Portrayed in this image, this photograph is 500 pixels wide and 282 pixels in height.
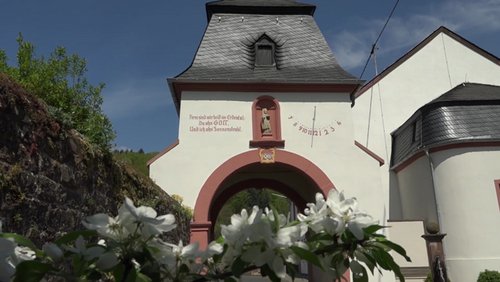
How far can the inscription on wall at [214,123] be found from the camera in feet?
41.4

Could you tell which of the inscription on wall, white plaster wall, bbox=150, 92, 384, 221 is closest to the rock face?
white plaster wall, bbox=150, 92, 384, 221

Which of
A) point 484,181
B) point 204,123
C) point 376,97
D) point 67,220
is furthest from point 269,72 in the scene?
point 67,220

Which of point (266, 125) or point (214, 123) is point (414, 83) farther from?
point (214, 123)

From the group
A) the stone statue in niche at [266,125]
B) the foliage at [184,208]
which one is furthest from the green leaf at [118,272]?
the stone statue in niche at [266,125]

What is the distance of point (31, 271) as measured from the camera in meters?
1.10

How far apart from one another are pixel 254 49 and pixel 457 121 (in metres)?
5.95

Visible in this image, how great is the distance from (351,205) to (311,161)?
1138 centimetres

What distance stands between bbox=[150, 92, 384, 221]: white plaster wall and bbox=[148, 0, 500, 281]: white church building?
0.03 m

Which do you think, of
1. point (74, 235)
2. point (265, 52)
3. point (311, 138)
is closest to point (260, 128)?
point (311, 138)

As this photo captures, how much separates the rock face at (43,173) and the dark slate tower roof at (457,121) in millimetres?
10138

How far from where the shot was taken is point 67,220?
4.41m

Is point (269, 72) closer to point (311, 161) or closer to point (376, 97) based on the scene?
point (311, 161)

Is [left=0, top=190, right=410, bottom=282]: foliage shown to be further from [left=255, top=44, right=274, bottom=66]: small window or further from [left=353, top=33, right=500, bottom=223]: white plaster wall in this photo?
[left=353, top=33, right=500, bottom=223]: white plaster wall

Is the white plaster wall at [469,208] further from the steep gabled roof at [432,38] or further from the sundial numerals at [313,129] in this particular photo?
the steep gabled roof at [432,38]
